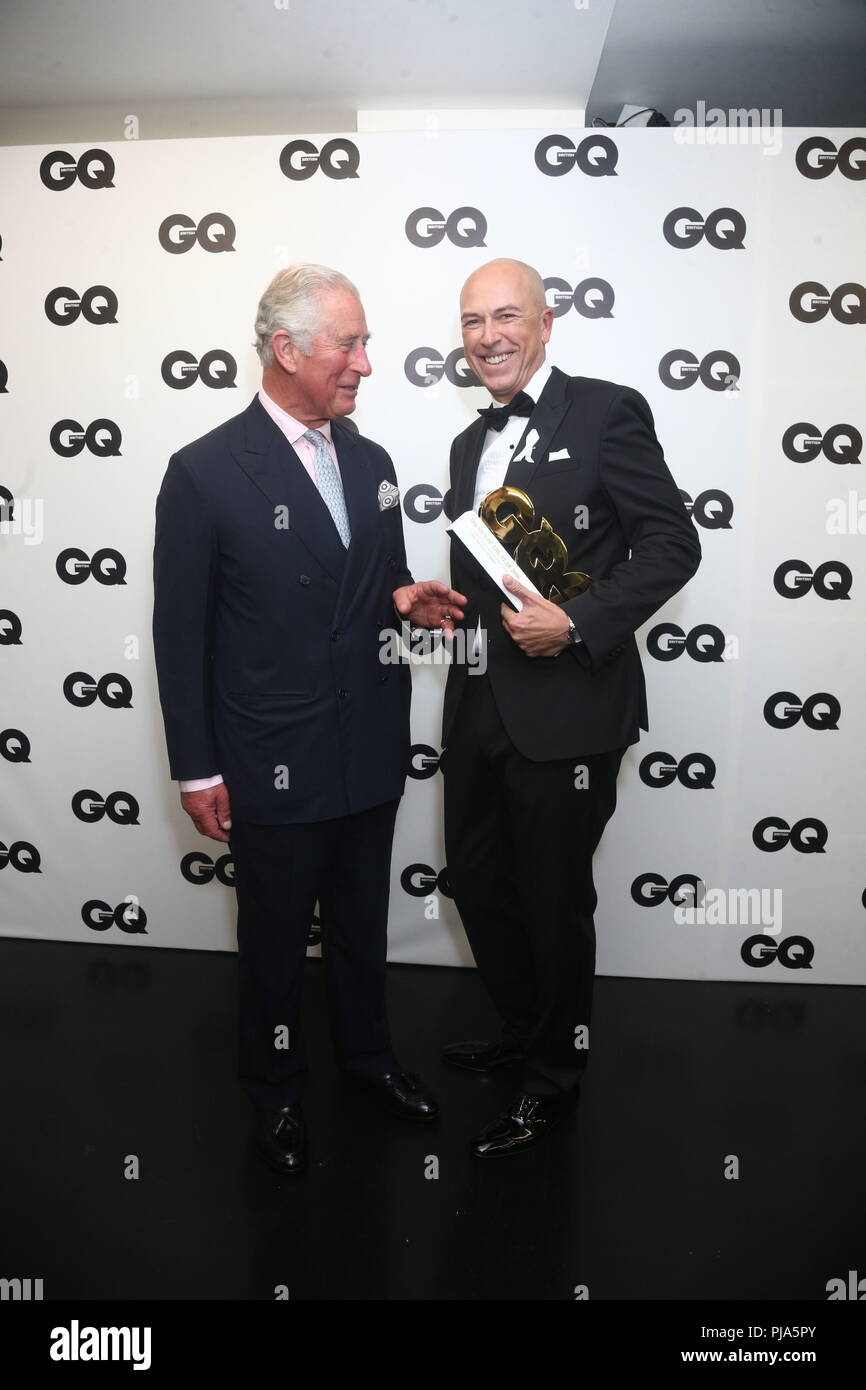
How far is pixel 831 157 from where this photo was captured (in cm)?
265

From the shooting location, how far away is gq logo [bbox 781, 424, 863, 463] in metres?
2.76

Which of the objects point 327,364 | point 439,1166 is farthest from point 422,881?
point 327,364

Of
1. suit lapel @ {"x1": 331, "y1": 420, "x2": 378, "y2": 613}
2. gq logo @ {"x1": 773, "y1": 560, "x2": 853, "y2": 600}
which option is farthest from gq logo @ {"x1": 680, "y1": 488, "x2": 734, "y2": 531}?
suit lapel @ {"x1": 331, "y1": 420, "x2": 378, "y2": 613}

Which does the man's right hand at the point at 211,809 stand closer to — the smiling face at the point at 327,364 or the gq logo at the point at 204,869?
the smiling face at the point at 327,364

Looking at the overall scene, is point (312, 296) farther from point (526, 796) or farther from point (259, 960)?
point (259, 960)

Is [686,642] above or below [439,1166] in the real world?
above

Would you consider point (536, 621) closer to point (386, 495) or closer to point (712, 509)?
point (386, 495)

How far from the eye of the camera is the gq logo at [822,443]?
2760 millimetres

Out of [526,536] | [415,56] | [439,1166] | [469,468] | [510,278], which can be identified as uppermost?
[415,56]

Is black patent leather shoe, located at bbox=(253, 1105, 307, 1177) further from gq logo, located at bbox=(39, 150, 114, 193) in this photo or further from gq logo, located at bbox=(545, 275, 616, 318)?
gq logo, located at bbox=(39, 150, 114, 193)

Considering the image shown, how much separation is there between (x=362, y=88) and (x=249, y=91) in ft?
1.17

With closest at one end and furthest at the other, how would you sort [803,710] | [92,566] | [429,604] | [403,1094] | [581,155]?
[429,604] < [403,1094] < [581,155] < [803,710] < [92,566]

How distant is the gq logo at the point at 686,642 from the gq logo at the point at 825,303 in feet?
3.05

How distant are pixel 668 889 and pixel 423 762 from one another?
880 mm
